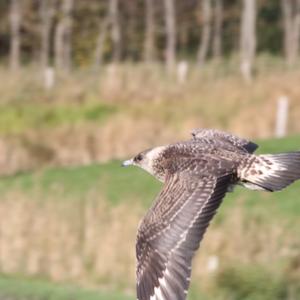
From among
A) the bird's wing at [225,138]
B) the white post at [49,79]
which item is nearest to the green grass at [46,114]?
the white post at [49,79]

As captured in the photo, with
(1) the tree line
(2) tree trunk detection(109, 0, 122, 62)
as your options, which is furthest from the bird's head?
(2) tree trunk detection(109, 0, 122, 62)

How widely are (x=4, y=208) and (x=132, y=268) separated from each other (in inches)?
114

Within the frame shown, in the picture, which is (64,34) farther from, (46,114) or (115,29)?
(46,114)

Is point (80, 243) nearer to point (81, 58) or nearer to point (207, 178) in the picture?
point (207, 178)

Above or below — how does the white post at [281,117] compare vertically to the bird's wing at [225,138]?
below

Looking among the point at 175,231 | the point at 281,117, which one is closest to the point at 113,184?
the point at 281,117

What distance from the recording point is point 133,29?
195 feet

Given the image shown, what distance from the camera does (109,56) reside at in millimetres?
59156

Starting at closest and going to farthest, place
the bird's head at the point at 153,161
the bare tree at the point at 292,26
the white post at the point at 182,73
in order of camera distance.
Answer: the bird's head at the point at 153,161
the white post at the point at 182,73
the bare tree at the point at 292,26

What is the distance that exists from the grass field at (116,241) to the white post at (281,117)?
16.7ft

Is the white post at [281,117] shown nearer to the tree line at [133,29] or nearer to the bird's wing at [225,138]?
the bird's wing at [225,138]

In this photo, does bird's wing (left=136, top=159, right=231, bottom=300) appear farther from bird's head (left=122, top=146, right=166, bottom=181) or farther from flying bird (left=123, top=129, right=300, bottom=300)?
bird's head (left=122, top=146, right=166, bottom=181)

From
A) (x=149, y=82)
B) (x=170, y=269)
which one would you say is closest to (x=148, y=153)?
(x=170, y=269)

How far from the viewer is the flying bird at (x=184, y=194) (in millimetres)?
6629
